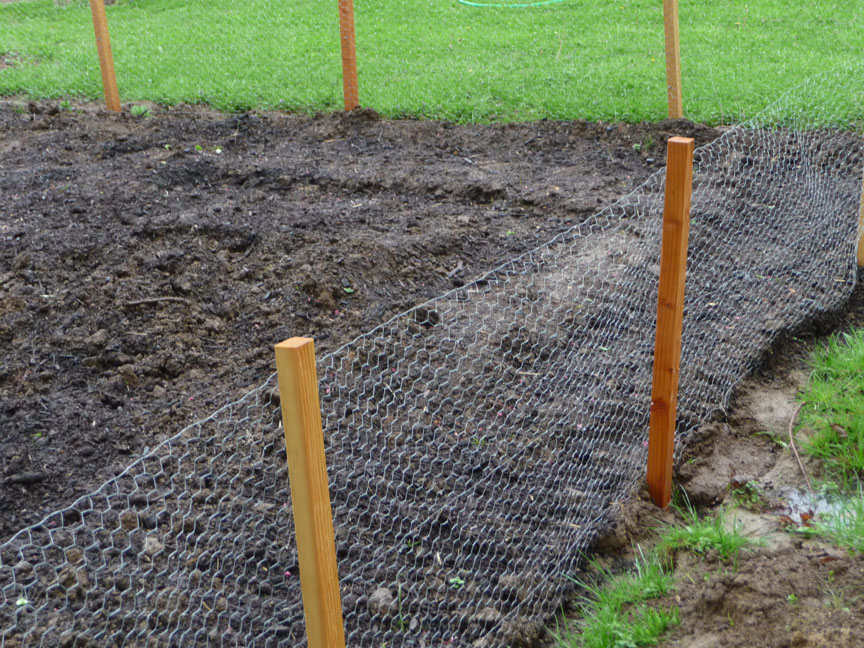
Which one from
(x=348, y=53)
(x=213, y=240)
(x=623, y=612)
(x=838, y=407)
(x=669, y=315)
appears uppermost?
(x=348, y=53)

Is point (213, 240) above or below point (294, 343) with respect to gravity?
below

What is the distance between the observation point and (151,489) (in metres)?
2.85

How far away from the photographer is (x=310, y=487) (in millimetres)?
1699

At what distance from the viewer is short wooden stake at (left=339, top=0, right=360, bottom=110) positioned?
24.2ft

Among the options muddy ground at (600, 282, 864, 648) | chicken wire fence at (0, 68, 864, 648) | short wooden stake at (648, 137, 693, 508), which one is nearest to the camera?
muddy ground at (600, 282, 864, 648)

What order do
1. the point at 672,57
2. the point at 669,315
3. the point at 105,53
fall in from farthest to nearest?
the point at 105,53, the point at 672,57, the point at 669,315

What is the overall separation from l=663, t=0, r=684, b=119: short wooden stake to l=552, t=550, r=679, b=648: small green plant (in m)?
4.87

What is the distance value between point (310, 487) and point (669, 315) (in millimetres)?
1751

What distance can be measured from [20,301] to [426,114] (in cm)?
453

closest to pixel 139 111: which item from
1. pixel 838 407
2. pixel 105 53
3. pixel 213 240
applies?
pixel 105 53

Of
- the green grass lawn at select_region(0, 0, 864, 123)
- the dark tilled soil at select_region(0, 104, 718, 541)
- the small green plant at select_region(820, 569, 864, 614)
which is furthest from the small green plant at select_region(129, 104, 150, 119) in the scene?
the small green plant at select_region(820, 569, 864, 614)

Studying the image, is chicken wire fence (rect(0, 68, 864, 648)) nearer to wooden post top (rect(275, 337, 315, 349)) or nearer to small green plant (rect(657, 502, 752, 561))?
small green plant (rect(657, 502, 752, 561))

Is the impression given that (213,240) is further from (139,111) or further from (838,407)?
(139,111)

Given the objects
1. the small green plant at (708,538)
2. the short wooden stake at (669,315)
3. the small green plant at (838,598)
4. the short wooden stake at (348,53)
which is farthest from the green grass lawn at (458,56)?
the small green plant at (838,598)
